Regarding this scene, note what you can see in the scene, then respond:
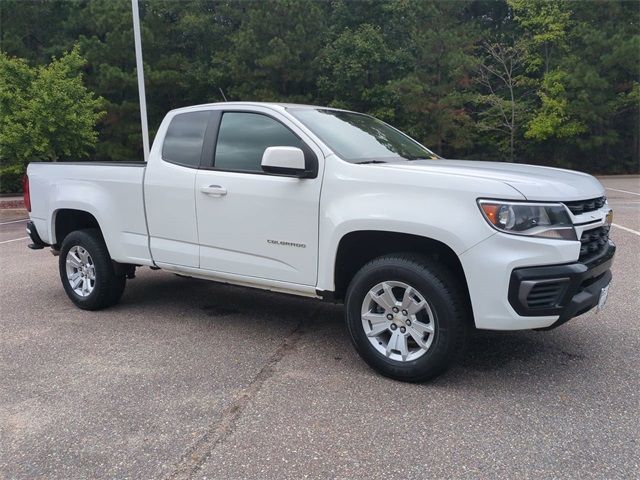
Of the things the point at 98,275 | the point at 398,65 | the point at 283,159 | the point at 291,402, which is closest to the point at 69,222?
the point at 98,275

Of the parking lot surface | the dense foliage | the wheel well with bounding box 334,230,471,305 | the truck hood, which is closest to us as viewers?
the parking lot surface

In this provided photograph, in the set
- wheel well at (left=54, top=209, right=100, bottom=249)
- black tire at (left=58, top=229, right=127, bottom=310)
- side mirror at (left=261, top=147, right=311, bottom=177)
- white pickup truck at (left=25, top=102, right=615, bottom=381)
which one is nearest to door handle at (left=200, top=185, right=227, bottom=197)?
white pickup truck at (left=25, top=102, right=615, bottom=381)

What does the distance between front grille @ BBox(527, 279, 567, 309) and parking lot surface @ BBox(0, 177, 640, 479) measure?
24.9 inches

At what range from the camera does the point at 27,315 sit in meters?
5.62

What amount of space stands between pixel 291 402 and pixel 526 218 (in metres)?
1.83

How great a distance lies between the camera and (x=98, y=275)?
549 centimetres

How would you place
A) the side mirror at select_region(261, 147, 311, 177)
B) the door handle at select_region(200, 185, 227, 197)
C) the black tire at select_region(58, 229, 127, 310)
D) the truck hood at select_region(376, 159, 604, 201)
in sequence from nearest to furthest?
the truck hood at select_region(376, 159, 604, 201) → the side mirror at select_region(261, 147, 311, 177) → the door handle at select_region(200, 185, 227, 197) → the black tire at select_region(58, 229, 127, 310)

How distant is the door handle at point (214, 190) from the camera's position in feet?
15.0

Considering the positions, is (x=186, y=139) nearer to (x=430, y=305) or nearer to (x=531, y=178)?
(x=430, y=305)

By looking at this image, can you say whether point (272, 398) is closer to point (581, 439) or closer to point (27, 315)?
point (581, 439)

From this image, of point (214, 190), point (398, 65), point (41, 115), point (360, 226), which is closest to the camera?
point (360, 226)

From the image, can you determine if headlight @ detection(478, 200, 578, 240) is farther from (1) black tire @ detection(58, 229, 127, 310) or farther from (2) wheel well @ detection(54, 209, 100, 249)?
(2) wheel well @ detection(54, 209, 100, 249)

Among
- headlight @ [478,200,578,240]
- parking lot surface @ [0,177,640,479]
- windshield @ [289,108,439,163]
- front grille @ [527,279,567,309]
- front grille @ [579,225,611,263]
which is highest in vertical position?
windshield @ [289,108,439,163]

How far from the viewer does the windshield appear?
14.2ft
